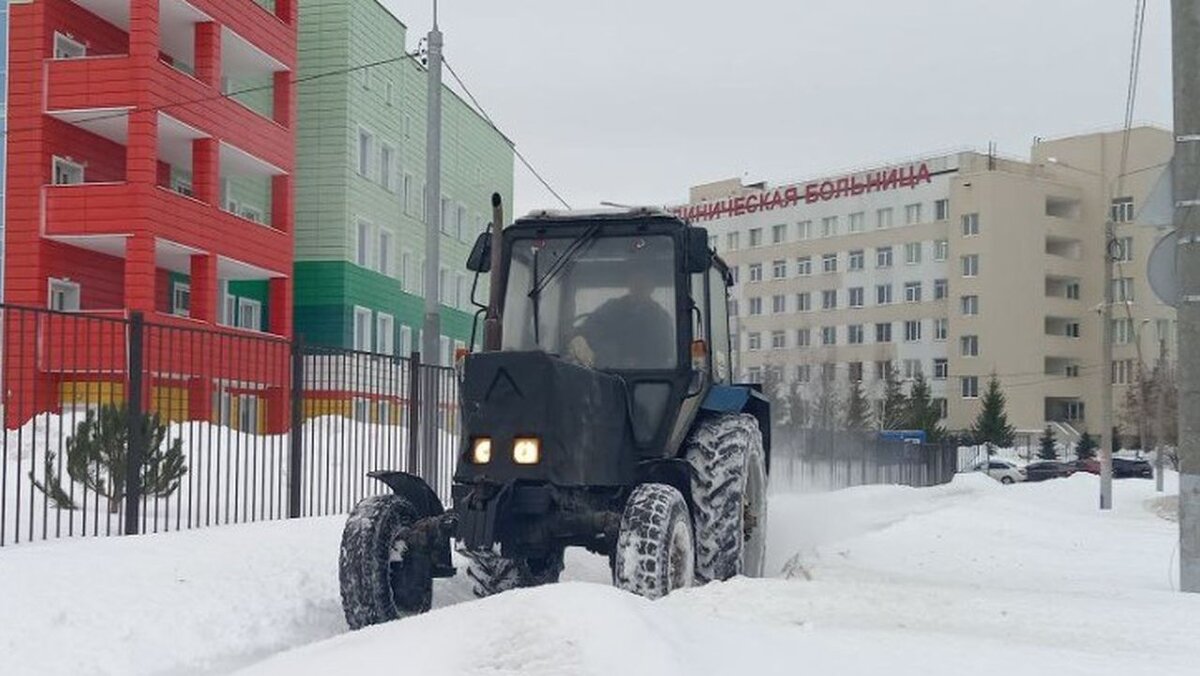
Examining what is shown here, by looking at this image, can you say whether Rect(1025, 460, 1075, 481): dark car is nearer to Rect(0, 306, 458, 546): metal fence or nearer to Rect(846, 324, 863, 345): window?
Rect(846, 324, 863, 345): window

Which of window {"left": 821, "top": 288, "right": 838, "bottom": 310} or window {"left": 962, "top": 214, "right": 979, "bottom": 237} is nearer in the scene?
window {"left": 962, "top": 214, "right": 979, "bottom": 237}

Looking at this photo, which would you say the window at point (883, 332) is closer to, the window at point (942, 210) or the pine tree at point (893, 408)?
the pine tree at point (893, 408)

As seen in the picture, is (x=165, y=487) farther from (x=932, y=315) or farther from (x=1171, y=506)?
(x=932, y=315)

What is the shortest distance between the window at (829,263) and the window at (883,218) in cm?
417

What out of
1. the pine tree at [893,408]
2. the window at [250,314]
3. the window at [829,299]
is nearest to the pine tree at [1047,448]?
the pine tree at [893,408]

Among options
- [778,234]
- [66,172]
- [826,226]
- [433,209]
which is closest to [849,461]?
[433,209]

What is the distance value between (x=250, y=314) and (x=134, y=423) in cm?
2544

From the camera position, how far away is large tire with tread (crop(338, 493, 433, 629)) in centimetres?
793

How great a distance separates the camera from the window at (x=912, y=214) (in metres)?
82.7

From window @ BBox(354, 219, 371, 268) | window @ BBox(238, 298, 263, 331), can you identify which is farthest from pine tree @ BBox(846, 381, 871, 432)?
window @ BBox(238, 298, 263, 331)

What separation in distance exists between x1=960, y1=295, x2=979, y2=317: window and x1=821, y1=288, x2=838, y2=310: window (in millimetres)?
10384

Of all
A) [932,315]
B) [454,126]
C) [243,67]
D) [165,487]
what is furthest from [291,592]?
[932,315]

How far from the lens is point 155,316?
24578 millimetres

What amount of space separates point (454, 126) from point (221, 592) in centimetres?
3712
